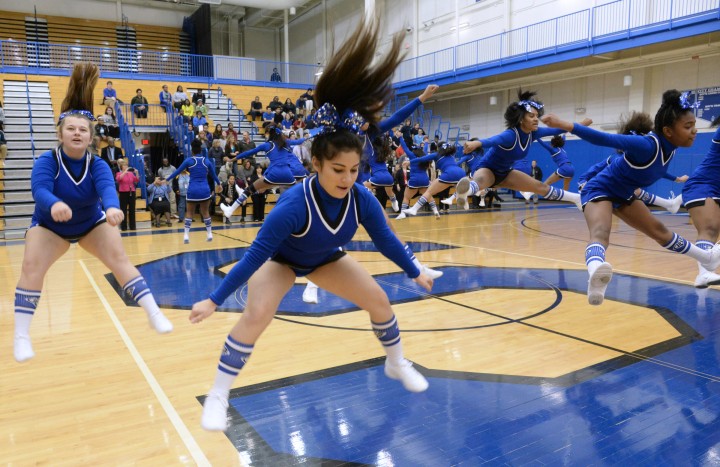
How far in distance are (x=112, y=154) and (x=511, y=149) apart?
414 inches

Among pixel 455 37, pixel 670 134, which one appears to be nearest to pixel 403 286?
pixel 670 134

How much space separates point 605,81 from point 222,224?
13.2m

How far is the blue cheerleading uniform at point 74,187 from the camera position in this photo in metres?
3.34

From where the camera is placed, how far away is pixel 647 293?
580 cm

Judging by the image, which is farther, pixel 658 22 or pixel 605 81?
pixel 605 81

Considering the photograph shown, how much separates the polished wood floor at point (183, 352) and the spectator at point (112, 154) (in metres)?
5.40

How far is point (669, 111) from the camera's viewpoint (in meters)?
3.94

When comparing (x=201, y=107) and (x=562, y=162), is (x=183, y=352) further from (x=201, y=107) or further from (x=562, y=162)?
(x=201, y=107)

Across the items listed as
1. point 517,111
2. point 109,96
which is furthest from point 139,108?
point 517,111

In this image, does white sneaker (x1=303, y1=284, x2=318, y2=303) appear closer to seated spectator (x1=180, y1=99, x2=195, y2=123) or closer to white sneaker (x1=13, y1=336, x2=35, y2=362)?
white sneaker (x1=13, y1=336, x2=35, y2=362)

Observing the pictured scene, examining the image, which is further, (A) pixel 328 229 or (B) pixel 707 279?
(B) pixel 707 279

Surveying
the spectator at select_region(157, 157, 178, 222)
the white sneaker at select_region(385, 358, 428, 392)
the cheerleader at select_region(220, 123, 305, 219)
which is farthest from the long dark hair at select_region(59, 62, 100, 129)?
the spectator at select_region(157, 157, 178, 222)

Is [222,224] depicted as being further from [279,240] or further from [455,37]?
[455,37]

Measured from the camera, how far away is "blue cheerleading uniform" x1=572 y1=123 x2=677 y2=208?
385cm
